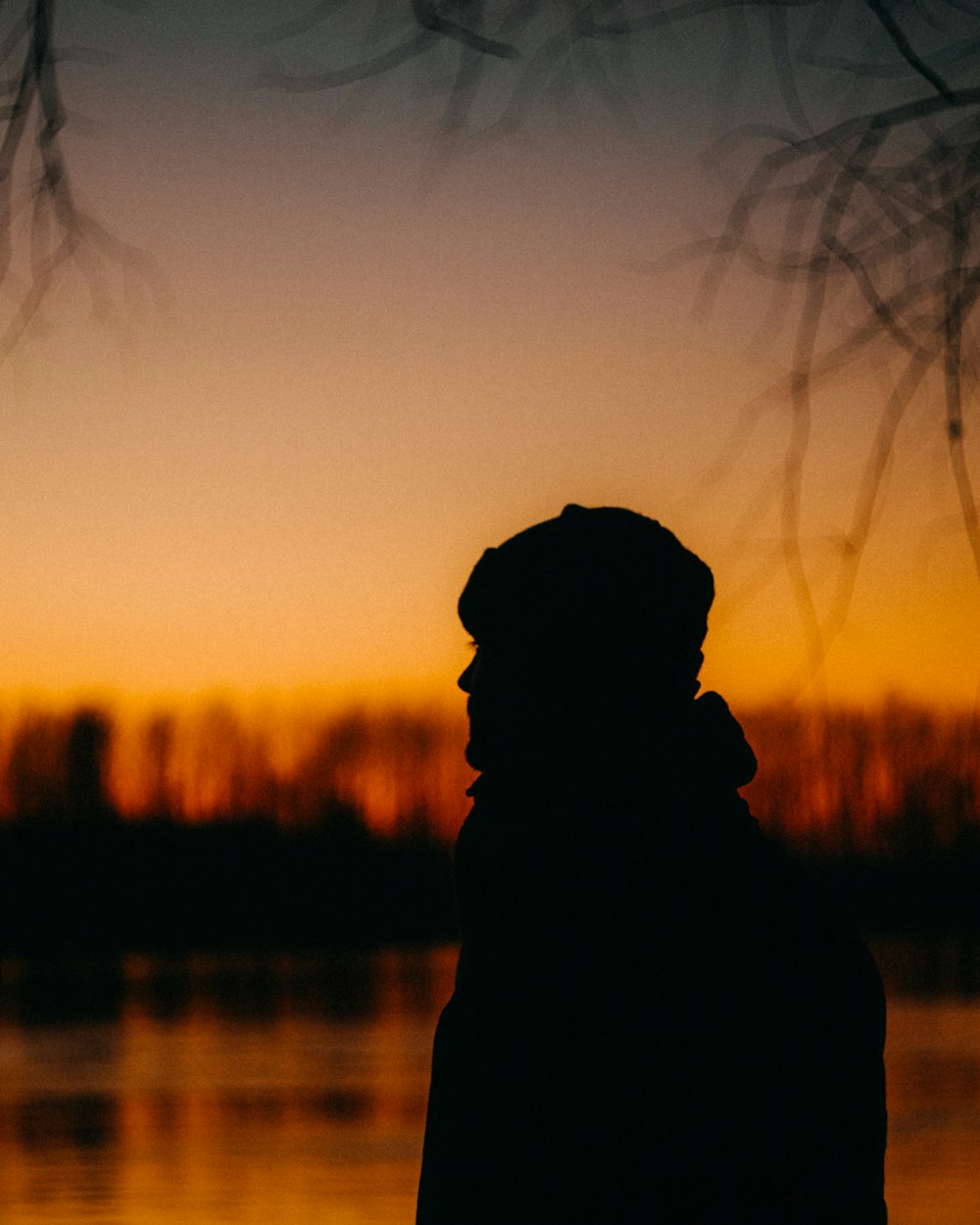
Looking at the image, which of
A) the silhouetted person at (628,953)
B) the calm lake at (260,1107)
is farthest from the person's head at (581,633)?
the calm lake at (260,1107)

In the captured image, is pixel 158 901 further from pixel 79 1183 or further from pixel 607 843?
pixel 607 843

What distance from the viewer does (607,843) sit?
280cm

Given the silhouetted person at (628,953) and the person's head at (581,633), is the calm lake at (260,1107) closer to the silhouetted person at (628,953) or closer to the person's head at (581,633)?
the silhouetted person at (628,953)

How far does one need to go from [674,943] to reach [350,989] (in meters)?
68.7

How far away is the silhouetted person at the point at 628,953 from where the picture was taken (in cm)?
270

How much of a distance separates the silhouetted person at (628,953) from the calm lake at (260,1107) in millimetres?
16213

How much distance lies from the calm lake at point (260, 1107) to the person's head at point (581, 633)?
647 inches

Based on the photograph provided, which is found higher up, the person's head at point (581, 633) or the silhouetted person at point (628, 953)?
the person's head at point (581, 633)

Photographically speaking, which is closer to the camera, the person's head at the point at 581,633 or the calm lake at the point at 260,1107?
the person's head at the point at 581,633

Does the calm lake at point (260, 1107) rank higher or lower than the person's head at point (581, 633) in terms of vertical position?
lower

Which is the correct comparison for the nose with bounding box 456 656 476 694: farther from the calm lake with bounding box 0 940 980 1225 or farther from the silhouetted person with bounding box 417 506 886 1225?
the calm lake with bounding box 0 940 980 1225

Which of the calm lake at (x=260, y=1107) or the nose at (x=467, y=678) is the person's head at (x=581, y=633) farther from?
the calm lake at (x=260, y=1107)

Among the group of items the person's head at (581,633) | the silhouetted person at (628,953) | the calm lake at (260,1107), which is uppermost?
the person's head at (581,633)

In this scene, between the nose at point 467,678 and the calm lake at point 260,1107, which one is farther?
the calm lake at point 260,1107
